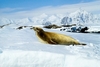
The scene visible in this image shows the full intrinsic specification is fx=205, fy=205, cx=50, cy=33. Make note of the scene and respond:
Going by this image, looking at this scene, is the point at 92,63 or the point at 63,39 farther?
the point at 63,39

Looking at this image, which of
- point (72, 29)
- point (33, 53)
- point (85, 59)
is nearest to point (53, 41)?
point (33, 53)

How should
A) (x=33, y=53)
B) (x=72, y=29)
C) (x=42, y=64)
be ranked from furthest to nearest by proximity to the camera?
1. (x=72, y=29)
2. (x=33, y=53)
3. (x=42, y=64)

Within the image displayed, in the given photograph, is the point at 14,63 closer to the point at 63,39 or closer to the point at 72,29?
the point at 63,39

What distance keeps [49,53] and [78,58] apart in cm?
70

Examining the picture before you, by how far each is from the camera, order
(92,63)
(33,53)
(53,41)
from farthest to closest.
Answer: (53,41), (33,53), (92,63)

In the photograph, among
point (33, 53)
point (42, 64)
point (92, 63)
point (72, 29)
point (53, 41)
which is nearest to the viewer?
point (92, 63)

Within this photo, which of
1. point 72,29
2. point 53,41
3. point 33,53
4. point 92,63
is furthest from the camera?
point 72,29

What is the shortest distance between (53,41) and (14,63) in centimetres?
303

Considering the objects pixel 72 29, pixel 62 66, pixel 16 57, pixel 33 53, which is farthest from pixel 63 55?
pixel 72 29

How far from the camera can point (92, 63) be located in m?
3.97

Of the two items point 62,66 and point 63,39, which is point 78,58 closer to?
point 62,66

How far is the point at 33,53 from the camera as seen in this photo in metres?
4.63

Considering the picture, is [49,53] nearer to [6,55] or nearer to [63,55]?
[63,55]

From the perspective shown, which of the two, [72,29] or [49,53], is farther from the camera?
[72,29]
